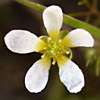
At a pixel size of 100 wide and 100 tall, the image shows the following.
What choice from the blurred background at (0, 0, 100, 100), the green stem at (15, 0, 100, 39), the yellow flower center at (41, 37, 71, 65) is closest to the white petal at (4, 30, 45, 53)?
the yellow flower center at (41, 37, 71, 65)

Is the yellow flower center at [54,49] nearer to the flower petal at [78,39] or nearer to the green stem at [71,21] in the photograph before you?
the flower petal at [78,39]

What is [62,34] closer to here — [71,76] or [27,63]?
[71,76]

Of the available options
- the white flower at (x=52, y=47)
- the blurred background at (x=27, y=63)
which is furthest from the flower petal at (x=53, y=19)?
the blurred background at (x=27, y=63)

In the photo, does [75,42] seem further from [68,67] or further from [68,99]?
[68,99]

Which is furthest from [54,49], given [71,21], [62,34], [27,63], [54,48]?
[27,63]

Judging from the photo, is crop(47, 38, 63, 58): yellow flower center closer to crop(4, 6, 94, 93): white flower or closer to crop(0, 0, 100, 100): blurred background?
crop(4, 6, 94, 93): white flower
